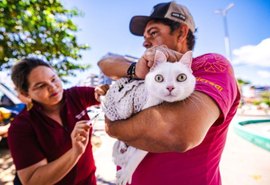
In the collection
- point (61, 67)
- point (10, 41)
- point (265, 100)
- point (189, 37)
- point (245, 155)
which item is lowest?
point (265, 100)

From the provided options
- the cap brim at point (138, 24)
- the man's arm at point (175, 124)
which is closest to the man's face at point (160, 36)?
the cap brim at point (138, 24)

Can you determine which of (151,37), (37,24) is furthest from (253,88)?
(151,37)

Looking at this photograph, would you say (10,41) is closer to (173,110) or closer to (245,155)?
(173,110)

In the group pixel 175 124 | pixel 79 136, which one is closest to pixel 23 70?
pixel 79 136

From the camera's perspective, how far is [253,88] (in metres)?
25.3

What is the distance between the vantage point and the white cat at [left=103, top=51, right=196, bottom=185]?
40.1 inches

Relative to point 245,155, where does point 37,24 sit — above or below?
above

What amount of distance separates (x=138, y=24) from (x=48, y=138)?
3.84ft

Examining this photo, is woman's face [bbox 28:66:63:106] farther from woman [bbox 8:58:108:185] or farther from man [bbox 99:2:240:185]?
man [bbox 99:2:240:185]

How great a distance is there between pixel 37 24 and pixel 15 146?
404cm

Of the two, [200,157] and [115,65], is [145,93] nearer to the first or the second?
[115,65]

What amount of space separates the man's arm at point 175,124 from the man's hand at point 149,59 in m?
0.23

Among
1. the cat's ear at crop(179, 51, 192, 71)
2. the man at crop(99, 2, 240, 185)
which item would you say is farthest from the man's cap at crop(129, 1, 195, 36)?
the cat's ear at crop(179, 51, 192, 71)

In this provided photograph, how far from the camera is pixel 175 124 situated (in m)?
0.93
